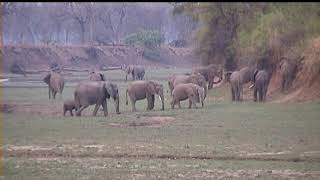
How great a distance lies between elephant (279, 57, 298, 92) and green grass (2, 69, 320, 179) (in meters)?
4.33

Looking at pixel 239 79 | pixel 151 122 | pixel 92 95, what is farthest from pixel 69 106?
pixel 239 79

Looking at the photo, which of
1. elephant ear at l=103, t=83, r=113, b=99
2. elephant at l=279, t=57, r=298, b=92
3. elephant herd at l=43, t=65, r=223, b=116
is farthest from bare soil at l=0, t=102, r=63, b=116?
elephant at l=279, t=57, r=298, b=92

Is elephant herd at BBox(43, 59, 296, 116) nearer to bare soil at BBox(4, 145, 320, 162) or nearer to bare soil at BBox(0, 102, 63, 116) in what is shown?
bare soil at BBox(0, 102, 63, 116)

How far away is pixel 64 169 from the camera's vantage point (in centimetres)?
1358

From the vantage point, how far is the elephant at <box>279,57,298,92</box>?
32188 millimetres

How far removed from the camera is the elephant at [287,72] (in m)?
32.2

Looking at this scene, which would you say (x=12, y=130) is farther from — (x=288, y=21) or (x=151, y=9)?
(x=151, y=9)

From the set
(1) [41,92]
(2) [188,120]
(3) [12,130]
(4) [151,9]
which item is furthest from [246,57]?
(4) [151,9]

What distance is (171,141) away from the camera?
18109 millimetres

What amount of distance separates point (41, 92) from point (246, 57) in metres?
11.2

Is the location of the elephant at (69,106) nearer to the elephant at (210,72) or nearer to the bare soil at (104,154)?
the bare soil at (104,154)

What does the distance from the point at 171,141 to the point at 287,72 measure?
50.2 ft

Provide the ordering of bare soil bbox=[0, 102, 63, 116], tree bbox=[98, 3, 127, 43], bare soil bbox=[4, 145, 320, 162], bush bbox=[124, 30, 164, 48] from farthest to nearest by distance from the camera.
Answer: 1. tree bbox=[98, 3, 127, 43]
2. bush bbox=[124, 30, 164, 48]
3. bare soil bbox=[0, 102, 63, 116]
4. bare soil bbox=[4, 145, 320, 162]

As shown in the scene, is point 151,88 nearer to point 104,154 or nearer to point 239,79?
point 239,79
